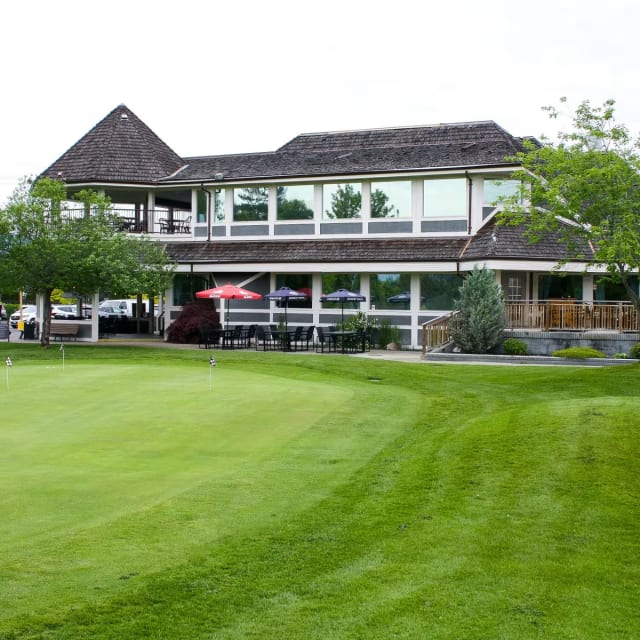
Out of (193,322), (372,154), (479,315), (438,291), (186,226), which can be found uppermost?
(372,154)

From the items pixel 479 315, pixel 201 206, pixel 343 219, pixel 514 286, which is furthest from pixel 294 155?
pixel 479 315

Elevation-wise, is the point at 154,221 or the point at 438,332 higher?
the point at 154,221

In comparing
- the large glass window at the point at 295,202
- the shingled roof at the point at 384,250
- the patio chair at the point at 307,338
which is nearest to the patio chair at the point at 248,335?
the patio chair at the point at 307,338

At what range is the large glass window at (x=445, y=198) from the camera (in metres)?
35.8

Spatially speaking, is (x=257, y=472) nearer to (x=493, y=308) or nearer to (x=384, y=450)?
(x=384, y=450)

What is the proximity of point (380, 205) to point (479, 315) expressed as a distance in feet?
27.9

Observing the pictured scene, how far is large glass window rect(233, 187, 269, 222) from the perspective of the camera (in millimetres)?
39656

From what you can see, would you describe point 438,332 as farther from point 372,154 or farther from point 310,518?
point 310,518

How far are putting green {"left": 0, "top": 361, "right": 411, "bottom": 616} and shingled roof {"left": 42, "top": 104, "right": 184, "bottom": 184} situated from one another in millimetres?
22208

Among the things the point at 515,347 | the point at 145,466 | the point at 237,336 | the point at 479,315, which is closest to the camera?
the point at 145,466

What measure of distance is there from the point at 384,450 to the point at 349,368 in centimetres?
1299

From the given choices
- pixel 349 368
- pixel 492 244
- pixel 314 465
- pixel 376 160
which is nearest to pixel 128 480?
pixel 314 465

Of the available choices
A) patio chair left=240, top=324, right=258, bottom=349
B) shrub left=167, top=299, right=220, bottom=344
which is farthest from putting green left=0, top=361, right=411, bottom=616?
shrub left=167, top=299, right=220, bottom=344

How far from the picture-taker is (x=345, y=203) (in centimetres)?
3797
